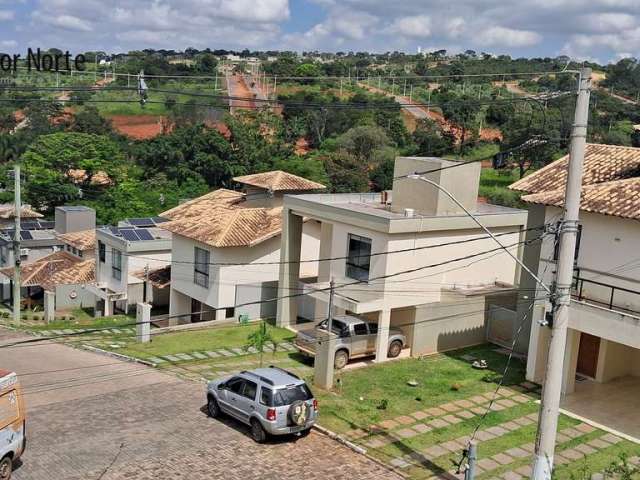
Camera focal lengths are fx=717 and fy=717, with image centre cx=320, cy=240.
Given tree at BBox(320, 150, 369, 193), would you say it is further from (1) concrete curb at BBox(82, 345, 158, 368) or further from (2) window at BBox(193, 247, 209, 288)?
(1) concrete curb at BBox(82, 345, 158, 368)

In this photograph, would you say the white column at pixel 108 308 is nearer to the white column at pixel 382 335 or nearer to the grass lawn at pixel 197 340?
the grass lawn at pixel 197 340

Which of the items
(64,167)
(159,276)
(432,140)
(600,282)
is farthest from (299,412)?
(432,140)

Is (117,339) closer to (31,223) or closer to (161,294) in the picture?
(161,294)

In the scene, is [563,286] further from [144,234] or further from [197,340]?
[144,234]

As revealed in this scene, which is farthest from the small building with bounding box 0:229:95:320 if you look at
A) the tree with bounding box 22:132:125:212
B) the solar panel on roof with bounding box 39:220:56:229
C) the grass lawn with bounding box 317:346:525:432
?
the grass lawn with bounding box 317:346:525:432

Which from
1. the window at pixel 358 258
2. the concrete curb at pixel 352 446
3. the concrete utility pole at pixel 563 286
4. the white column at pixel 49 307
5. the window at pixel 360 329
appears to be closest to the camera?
the concrete utility pole at pixel 563 286

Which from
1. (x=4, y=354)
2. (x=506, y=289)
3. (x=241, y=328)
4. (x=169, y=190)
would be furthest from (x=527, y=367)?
(x=169, y=190)

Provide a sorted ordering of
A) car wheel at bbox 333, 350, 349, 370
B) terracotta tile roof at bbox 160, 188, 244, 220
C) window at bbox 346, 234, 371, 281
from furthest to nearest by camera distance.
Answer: terracotta tile roof at bbox 160, 188, 244, 220 → window at bbox 346, 234, 371, 281 → car wheel at bbox 333, 350, 349, 370

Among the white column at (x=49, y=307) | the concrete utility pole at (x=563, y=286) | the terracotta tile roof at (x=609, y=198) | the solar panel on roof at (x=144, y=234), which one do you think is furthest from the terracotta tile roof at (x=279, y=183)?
the concrete utility pole at (x=563, y=286)
